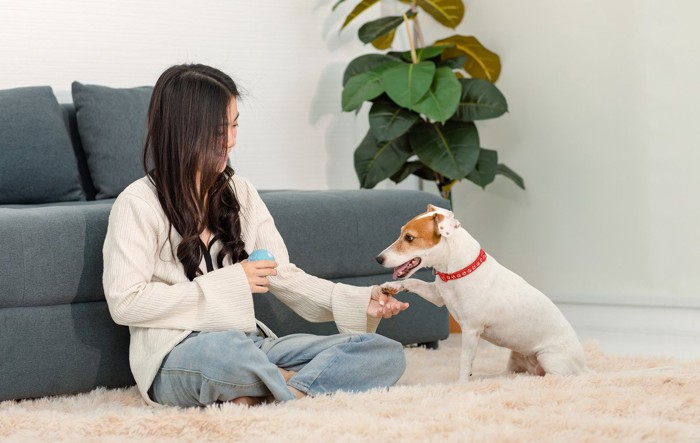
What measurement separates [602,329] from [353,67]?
4.90 feet

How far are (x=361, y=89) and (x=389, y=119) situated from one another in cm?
16

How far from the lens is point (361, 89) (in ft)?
11.7

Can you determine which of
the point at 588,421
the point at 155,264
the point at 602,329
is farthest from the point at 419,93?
the point at 588,421

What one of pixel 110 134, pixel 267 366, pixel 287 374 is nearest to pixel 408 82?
pixel 110 134

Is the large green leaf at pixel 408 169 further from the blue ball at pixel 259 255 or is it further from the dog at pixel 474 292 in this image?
the blue ball at pixel 259 255

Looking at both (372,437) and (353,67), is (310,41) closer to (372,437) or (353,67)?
(353,67)

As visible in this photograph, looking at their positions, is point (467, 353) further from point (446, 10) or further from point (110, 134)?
point (446, 10)

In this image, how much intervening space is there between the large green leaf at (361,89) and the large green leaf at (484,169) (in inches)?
20.3

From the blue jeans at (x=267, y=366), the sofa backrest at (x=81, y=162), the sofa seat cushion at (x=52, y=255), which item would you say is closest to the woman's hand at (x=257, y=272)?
the blue jeans at (x=267, y=366)

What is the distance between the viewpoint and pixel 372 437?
153 centimetres

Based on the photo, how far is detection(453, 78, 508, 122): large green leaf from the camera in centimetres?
360

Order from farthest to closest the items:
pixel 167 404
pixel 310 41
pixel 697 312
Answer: pixel 310 41 < pixel 697 312 < pixel 167 404

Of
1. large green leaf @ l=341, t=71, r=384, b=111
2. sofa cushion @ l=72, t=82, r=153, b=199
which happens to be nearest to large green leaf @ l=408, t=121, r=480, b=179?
large green leaf @ l=341, t=71, r=384, b=111

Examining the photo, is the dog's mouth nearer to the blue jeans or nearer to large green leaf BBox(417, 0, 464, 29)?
the blue jeans
